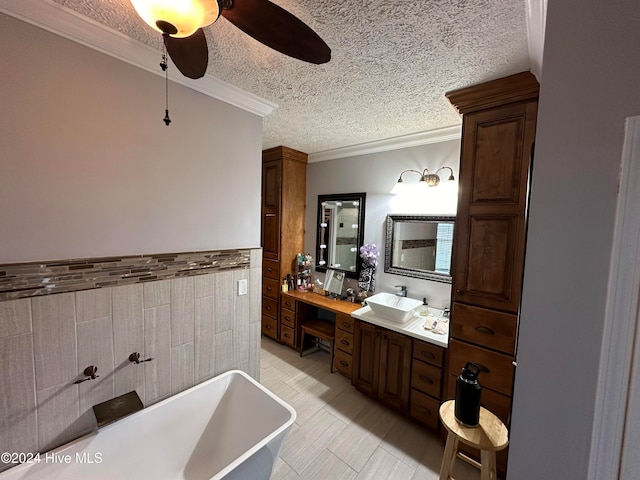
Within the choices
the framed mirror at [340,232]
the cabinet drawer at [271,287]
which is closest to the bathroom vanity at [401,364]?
the framed mirror at [340,232]

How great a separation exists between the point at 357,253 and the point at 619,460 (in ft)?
8.10

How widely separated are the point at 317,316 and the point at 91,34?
3.11 metres

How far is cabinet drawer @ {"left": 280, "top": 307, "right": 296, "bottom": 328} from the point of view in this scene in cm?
311

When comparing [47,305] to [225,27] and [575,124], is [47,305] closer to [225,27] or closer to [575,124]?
[225,27]

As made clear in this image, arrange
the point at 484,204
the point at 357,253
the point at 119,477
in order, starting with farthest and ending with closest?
the point at 357,253 < the point at 484,204 < the point at 119,477

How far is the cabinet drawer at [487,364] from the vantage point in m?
1.55

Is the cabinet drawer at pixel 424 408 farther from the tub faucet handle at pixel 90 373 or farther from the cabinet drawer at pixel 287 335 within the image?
the tub faucet handle at pixel 90 373

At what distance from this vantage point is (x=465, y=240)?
171 cm

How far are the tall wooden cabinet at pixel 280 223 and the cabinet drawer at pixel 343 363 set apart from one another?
2.25 feet

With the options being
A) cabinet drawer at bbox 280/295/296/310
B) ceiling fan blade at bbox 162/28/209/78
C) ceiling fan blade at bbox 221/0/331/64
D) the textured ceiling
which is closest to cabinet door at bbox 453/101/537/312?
the textured ceiling

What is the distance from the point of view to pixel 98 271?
1.28 metres

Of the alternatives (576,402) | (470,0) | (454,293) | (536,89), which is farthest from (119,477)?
(536,89)

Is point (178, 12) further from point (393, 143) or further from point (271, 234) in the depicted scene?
point (271, 234)

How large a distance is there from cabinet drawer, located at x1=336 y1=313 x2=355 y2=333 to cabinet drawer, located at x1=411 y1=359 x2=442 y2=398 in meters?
0.65
